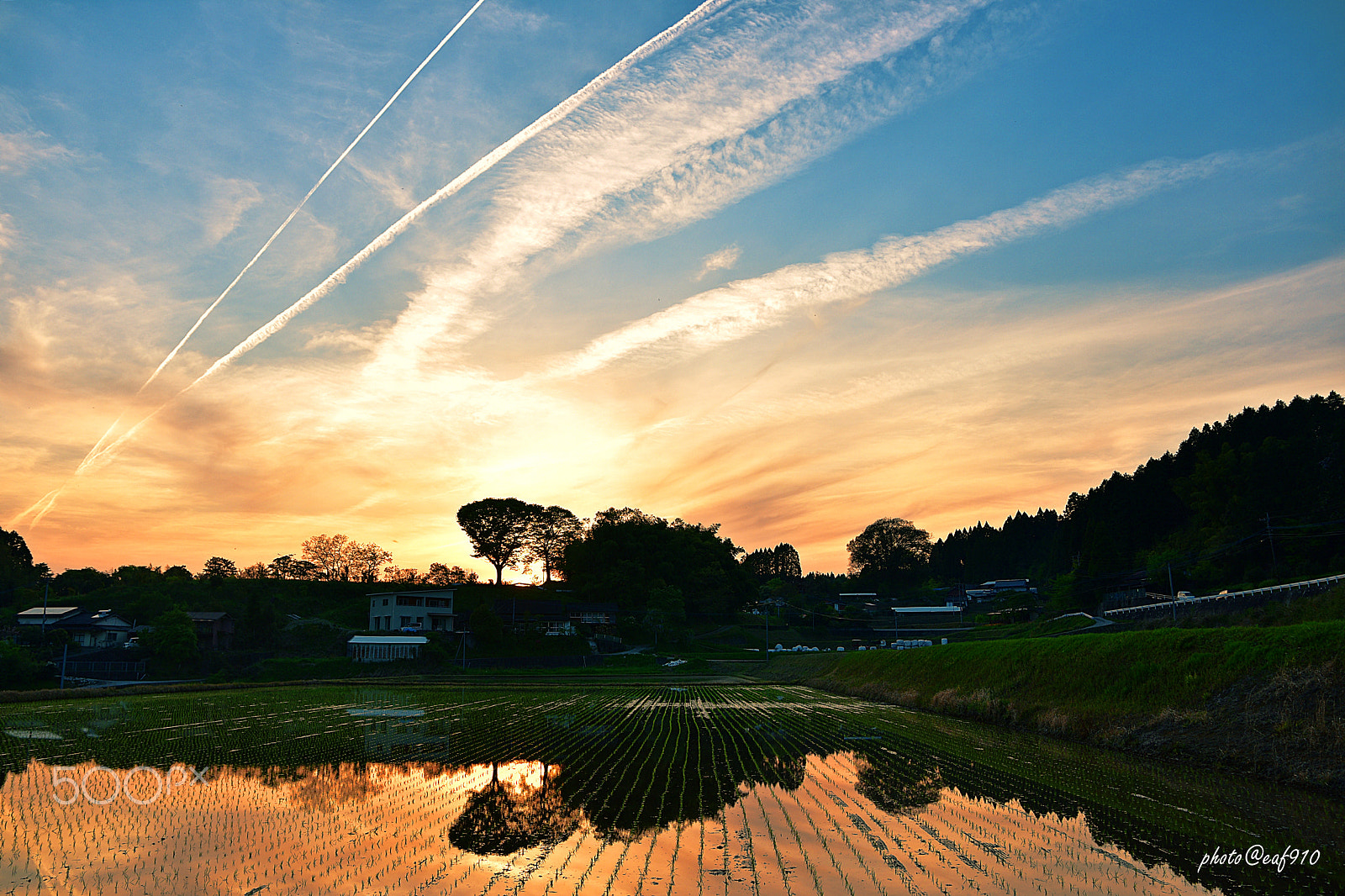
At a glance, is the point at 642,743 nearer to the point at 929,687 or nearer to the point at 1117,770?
the point at 1117,770

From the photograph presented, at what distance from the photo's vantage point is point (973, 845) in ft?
33.2

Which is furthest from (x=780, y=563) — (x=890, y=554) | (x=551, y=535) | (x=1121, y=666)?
(x=1121, y=666)

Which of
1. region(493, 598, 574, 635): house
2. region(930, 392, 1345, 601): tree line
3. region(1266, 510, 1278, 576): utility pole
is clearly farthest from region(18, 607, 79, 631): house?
region(1266, 510, 1278, 576): utility pole

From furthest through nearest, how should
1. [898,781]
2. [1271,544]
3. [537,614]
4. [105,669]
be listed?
[537,614], [105,669], [1271,544], [898,781]

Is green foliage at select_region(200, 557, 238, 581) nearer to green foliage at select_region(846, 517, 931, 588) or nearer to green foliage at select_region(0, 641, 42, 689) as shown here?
green foliage at select_region(0, 641, 42, 689)

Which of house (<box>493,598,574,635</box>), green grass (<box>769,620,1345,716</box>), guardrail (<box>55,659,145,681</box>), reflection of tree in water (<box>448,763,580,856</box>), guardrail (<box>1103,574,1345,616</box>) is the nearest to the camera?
reflection of tree in water (<box>448,763,580,856</box>)

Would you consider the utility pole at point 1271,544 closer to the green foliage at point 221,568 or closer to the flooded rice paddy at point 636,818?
the flooded rice paddy at point 636,818

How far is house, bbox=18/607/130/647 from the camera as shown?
59219 millimetres

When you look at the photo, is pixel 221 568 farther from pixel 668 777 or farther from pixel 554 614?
pixel 668 777

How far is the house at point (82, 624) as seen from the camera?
5922cm

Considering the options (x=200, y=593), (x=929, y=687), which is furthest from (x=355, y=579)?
(x=929, y=687)

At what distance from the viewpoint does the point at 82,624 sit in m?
59.7

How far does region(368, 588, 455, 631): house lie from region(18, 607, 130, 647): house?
21.3m

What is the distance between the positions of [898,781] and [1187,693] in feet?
26.8
